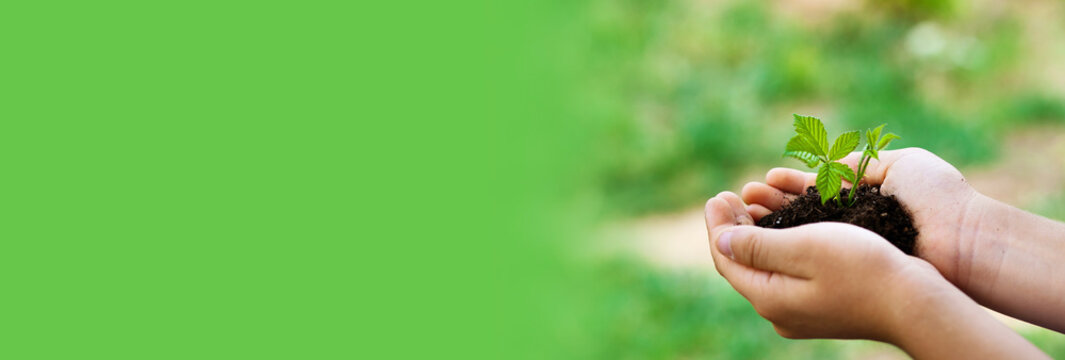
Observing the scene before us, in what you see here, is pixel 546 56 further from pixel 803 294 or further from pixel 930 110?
pixel 803 294

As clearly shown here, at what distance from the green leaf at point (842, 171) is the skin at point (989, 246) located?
116 millimetres

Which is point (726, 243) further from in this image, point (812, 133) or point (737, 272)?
point (812, 133)

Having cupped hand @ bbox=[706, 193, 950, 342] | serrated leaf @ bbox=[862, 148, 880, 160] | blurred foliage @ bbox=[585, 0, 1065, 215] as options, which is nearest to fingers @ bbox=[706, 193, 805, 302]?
cupped hand @ bbox=[706, 193, 950, 342]

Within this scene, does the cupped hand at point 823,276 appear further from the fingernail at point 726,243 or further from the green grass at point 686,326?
the green grass at point 686,326

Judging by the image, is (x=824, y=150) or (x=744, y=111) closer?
(x=824, y=150)

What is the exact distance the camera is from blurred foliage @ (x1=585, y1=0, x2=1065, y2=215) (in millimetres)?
4414

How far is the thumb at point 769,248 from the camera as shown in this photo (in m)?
1.71

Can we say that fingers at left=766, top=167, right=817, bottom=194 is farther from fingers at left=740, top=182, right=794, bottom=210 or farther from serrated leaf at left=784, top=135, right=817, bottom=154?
serrated leaf at left=784, top=135, right=817, bottom=154

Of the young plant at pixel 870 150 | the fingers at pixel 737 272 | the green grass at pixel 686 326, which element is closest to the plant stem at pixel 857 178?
the young plant at pixel 870 150

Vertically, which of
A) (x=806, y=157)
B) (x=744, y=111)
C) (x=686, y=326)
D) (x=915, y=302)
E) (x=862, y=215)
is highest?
(x=744, y=111)

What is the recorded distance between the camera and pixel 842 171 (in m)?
1.96

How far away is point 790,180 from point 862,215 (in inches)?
9.6

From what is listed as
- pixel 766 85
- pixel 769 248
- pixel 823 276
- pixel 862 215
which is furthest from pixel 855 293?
pixel 766 85

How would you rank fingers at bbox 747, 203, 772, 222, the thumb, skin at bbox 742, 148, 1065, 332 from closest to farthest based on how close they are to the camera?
the thumb, skin at bbox 742, 148, 1065, 332, fingers at bbox 747, 203, 772, 222
